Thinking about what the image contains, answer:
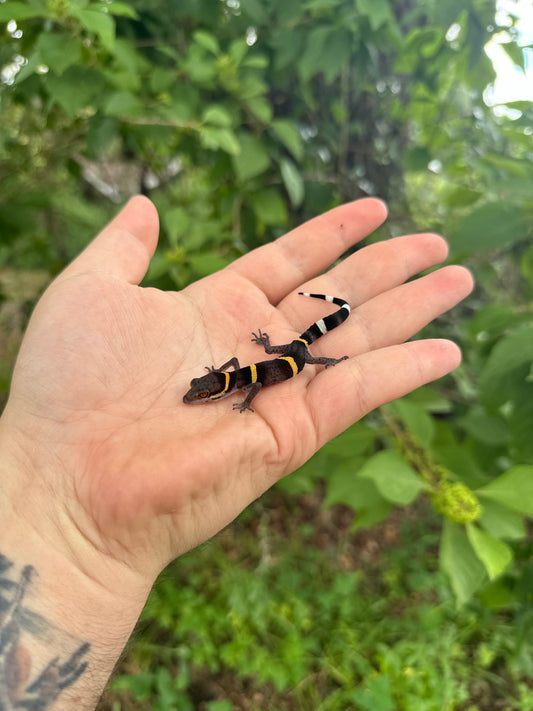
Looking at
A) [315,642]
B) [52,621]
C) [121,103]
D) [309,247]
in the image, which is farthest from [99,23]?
[315,642]

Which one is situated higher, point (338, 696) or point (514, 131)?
point (514, 131)

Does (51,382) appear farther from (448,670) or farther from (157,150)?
(448,670)

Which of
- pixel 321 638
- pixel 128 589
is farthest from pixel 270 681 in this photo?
Result: pixel 128 589

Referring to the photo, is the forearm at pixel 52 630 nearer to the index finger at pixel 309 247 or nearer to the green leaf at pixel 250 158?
the index finger at pixel 309 247

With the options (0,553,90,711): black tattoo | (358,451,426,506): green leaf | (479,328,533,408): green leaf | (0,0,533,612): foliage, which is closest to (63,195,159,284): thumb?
(0,0,533,612): foliage

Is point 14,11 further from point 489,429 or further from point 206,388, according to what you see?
point 489,429

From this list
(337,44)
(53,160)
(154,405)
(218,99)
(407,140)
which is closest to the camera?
(154,405)

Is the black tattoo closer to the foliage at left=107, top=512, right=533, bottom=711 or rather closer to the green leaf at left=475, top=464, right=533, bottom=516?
the foliage at left=107, top=512, right=533, bottom=711
